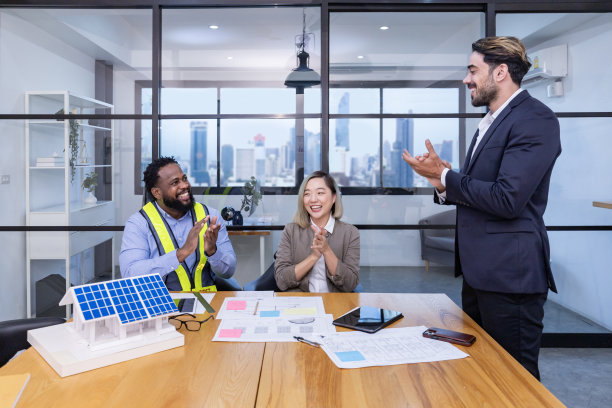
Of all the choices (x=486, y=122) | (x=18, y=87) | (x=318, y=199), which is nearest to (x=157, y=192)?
(x=318, y=199)

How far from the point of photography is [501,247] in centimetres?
185

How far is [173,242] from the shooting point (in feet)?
8.38

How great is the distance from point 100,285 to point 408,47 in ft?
8.59

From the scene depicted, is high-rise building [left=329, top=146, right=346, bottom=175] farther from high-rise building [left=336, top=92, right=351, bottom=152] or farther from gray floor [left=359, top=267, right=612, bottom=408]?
gray floor [left=359, top=267, right=612, bottom=408]

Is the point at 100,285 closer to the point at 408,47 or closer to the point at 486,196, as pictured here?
the point at 486,196

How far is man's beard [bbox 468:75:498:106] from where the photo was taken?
195 centimetres

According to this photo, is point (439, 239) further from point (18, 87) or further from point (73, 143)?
point (18, 87)

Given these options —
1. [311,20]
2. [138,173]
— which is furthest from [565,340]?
[138,173]

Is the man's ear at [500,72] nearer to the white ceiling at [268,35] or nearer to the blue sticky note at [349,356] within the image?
the blue sticky note at [349,356]

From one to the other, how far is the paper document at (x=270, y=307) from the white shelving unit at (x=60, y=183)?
171cm

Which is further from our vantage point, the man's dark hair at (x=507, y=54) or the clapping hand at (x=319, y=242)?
the clapping hand at (x=319, y=242)

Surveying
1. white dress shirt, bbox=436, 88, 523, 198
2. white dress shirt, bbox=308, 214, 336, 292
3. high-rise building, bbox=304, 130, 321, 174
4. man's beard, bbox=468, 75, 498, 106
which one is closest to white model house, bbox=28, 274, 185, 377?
white dress shirt, bbox=308, 214, 336, 292

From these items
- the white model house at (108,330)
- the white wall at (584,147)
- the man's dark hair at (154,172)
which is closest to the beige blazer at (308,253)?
the man's dark hair at (154,172)

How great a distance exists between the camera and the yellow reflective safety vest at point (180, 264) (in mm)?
2531
